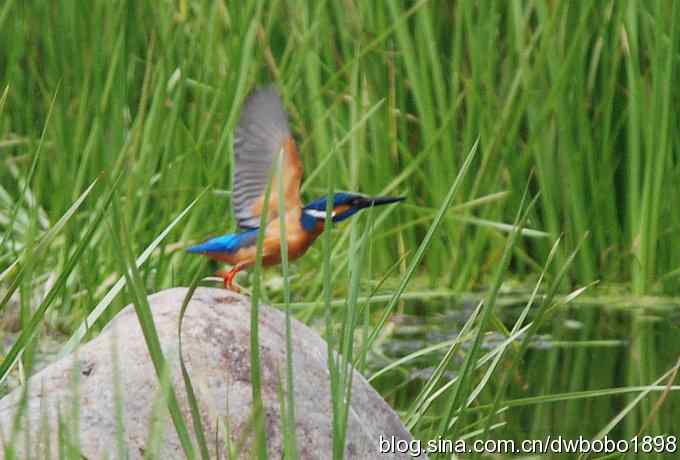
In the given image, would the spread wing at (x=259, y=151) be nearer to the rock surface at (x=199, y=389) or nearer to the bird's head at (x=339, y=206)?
the bird's head at (x=339, y=206)

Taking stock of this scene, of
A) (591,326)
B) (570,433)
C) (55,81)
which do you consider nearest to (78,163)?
(55,81)

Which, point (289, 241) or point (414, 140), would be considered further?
point (414, 140)

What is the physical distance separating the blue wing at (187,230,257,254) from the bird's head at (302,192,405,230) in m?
0.15

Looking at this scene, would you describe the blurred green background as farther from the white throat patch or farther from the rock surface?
the rock surface

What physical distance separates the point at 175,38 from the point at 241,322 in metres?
2.09

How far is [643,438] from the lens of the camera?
10.1 ft

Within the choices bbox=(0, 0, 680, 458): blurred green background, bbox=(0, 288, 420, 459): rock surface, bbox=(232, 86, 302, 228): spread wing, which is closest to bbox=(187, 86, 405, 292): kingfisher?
bbox=(232, 86, 302, 228): spread wing

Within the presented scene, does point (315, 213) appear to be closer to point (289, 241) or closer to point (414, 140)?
point (289, 241)

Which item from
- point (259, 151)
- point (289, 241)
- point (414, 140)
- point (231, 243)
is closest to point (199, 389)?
point (289, 241)

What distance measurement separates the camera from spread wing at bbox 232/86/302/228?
2781 millimetres

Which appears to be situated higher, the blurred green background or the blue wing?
the blue wing

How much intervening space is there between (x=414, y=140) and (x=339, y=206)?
2235mm

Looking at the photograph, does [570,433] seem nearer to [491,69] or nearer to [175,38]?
[491,69]

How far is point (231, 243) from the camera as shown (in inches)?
110
